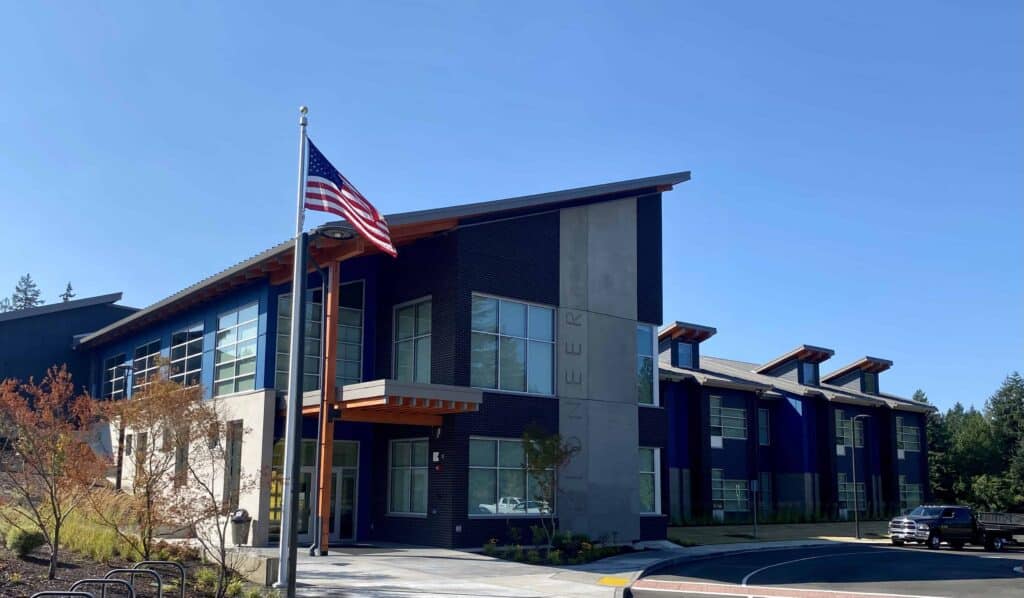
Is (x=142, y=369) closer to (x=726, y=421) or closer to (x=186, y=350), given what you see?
(x=186, y=350)

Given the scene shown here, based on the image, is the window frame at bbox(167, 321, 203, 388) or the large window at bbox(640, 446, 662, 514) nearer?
the large window at bbox(640, 446, 662, 514)

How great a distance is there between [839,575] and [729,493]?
2497 cm

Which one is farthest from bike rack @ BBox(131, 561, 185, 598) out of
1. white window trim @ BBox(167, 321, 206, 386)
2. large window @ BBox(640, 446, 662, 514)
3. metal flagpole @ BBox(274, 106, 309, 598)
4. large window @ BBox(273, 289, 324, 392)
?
large window @ BBox(640, 446, 662, 514)

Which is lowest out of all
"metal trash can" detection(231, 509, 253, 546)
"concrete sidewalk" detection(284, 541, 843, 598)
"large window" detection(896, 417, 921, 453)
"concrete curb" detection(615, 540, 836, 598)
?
"concrete curb" detection(615, 540, 836, 598)

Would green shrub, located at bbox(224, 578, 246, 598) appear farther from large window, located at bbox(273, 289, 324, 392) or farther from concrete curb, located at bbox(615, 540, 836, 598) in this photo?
large window, located at bbox(273, 289, 324, 392)

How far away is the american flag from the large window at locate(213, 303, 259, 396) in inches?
491

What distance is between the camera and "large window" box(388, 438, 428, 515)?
27.0 m

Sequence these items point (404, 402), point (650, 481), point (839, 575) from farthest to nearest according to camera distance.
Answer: point (650, 481), point (404, 402), point (839, 575)

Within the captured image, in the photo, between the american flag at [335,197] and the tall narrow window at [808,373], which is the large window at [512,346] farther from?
the tall narrow window at [808,373]

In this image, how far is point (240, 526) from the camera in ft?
76.5

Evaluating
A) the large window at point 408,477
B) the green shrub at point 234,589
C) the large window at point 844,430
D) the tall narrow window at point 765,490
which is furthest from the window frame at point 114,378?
the large window at point 844,430

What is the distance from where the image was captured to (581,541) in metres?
26.2

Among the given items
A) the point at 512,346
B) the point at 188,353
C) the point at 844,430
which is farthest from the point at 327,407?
the point at 844,430

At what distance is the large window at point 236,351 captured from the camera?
27969mm
